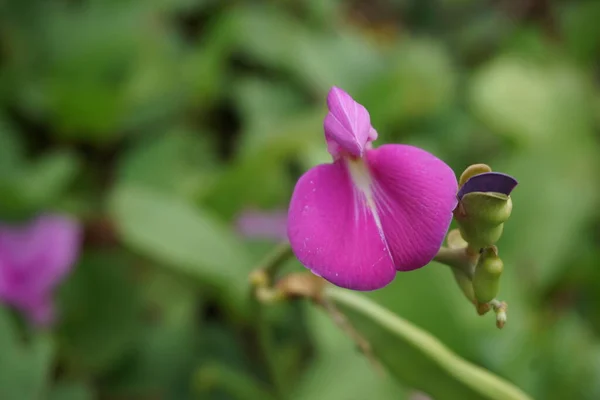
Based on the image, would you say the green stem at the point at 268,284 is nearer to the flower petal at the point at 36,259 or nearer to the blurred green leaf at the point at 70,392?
the blurred green leaf at the point at 70,392

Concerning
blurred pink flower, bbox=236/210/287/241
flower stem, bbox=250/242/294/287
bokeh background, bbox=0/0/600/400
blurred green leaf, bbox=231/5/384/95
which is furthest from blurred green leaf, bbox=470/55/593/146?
flower stem, bbox=250/242/294/287

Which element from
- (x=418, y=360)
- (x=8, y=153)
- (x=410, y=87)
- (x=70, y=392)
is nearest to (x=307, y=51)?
(x=410, y=87)

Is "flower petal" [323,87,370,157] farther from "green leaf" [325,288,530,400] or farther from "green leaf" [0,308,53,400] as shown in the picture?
"green leaf" [0,308,53,400]

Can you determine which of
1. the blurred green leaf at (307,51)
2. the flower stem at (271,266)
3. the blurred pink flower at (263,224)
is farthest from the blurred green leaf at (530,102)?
the flower stem at (271,266)

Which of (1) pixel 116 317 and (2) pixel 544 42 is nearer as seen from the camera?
(1) pixel 116 317

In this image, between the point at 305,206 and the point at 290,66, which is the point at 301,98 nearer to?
the point at 290,66

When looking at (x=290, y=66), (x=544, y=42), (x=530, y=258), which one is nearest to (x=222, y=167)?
(x=290, y=66)
